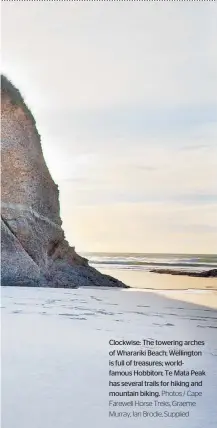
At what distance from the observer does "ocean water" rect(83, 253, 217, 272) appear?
2.62 metres

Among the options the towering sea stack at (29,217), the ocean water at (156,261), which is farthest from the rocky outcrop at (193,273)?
the towering sea stack at (29,217)

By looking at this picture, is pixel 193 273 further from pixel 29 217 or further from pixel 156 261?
pixel 29 217

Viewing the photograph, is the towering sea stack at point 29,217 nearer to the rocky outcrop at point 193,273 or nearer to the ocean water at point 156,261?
the ocean water at point 156,261

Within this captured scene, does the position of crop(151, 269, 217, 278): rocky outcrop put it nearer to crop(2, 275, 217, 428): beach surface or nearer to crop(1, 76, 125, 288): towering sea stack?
crop(2, 275, 217, 428): beach surface

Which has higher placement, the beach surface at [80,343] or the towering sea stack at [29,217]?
the towering sea stack at [29,217]

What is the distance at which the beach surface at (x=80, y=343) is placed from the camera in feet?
8.27

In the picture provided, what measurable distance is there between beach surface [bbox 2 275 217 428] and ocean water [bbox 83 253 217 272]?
83mm

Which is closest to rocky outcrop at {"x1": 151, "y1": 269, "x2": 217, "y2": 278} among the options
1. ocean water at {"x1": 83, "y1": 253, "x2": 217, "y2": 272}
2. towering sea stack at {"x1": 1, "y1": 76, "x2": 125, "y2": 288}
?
ocean water at {"x1": 83, "y1": 253, "x2": 217, "y2": 272}

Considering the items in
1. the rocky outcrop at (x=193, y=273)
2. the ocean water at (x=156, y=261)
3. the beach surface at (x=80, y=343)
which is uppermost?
the ocean water at (x=156, y=261)

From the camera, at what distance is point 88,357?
257cm

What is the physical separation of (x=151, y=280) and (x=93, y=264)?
0.87 ft

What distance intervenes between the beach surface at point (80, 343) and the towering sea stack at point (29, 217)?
0.27 feet

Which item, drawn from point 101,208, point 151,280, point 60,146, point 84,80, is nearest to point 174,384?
point 151,280

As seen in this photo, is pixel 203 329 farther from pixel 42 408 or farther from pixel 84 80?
pixel 84 80
